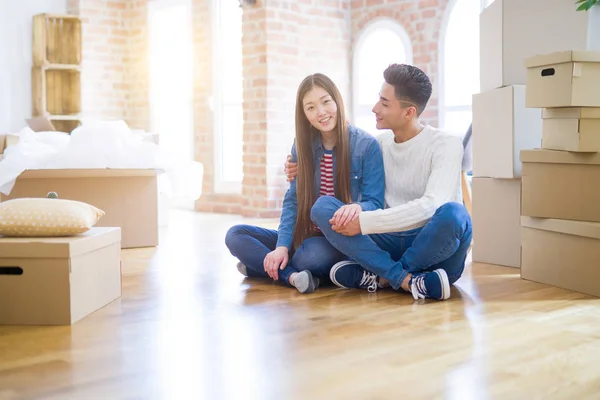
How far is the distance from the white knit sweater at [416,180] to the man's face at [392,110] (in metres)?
0.08

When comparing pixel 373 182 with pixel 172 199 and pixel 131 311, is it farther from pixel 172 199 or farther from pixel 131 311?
pixel 172 199

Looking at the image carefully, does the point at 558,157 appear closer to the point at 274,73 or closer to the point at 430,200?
the point at 430,200

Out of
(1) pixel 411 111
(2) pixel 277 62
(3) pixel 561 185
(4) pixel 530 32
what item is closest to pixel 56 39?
(2) pixel 277 62

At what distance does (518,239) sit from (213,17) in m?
4.22

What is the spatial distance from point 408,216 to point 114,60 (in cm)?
563

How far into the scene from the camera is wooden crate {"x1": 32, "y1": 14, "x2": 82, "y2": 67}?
6.84 meters

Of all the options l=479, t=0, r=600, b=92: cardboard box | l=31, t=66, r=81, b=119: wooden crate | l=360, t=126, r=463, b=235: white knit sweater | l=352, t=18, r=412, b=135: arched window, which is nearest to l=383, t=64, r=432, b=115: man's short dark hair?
l=360, t=126, r=463, b=235: white knit sweater

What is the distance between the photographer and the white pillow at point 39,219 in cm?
232

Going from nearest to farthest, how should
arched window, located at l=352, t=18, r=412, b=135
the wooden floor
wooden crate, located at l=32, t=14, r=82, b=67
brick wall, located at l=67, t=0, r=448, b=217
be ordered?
the wooden floor < brick wall, located at l=67, t=0, r=448, b=217 < arched window, located at l=352, t=18, r=412, b=135 < wooden crate, located at l=32, t=14, r=82, b=67

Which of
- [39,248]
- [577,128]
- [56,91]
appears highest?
[56,91]

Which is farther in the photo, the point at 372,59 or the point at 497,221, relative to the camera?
the point at 372,59

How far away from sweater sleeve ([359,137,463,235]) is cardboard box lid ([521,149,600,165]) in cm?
42

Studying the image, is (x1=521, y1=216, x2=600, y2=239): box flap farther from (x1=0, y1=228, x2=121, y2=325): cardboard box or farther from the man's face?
(x1=0, y1=228, x2=121, y2=325): cardboard box

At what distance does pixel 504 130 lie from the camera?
10.9 feet
